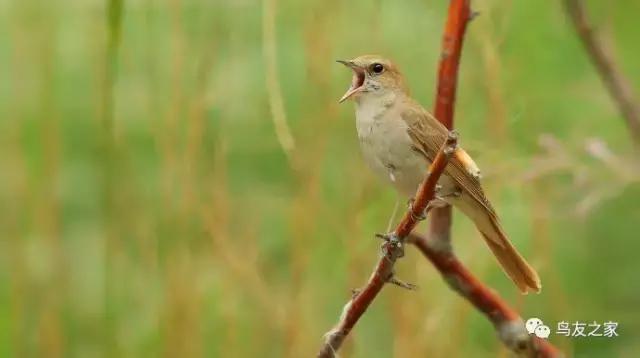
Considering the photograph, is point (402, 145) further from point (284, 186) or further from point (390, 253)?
point (284, 186)

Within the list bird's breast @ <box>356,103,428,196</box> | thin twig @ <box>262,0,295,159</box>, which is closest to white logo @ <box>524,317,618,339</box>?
bird's breast @ <box>356,103,428,196</box>

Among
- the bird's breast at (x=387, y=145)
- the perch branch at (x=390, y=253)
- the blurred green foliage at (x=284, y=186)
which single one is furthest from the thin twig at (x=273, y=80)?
the perch branch at (x=390, y=253)

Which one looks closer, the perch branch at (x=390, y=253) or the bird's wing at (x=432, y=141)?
the perch branch at (x=390, y=253)

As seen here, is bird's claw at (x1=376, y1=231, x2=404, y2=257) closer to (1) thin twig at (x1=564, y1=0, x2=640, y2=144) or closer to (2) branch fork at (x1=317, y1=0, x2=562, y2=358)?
(2) branch fork at (x1=317, y1=0, x2=562, y2=358)

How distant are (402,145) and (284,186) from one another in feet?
1.07

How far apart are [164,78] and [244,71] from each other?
0.08 m

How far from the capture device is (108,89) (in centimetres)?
56

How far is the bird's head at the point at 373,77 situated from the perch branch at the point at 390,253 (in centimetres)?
12

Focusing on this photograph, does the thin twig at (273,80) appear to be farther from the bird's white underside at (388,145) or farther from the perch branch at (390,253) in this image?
the perch branch at (390,253)

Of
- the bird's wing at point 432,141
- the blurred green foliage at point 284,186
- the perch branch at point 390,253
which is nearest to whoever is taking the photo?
the perch branch at point 390,253

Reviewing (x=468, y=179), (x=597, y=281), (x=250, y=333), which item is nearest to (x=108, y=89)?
(x=468, y=179)

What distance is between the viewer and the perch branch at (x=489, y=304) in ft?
1.79

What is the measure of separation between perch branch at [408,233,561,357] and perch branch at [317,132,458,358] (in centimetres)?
8

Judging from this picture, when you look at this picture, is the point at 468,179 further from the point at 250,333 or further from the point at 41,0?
the point at 41,0
